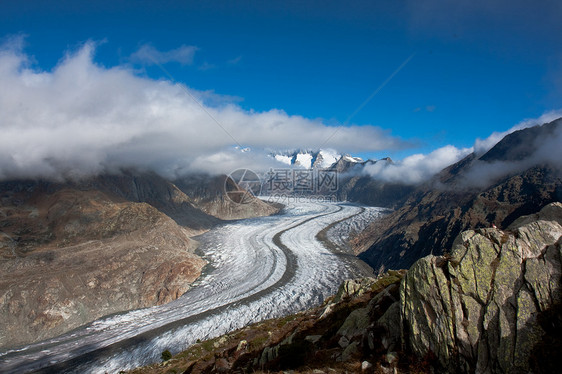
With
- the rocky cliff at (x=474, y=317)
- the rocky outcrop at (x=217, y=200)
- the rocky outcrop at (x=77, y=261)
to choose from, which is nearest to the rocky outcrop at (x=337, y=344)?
the rocky cliff at (x=474, y=317)

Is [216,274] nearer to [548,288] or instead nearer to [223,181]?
[548,288]

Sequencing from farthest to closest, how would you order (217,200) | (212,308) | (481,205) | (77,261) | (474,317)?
(217,200) → (481,205) → (77,261) → (212,308) → (474,317)

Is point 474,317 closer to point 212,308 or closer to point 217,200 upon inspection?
→ point 212,308

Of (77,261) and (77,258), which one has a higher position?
(77,258)

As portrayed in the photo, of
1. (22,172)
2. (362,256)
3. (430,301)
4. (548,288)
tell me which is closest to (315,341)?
(430,301)

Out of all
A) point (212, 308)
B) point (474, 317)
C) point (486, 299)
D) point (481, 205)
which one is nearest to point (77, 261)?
point (212, 308)

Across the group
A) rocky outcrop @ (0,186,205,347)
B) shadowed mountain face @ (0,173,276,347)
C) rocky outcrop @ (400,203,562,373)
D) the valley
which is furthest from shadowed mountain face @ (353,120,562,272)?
rocky outcrop @ (0,186,205,347)
